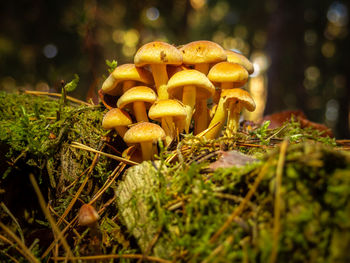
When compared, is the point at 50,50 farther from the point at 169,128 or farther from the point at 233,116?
the point at 233,116

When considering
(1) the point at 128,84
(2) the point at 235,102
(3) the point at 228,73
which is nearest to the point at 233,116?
(2) the point at 235,102

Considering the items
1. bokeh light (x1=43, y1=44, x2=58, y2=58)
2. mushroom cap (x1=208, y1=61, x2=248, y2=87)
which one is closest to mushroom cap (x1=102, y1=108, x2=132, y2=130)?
mushroom cap (x1=208, y1=61, x2=248, y2=87)

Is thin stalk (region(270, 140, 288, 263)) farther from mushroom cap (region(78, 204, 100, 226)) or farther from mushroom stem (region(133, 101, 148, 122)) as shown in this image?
mushroom stem (region(133, 101, 148, 122))

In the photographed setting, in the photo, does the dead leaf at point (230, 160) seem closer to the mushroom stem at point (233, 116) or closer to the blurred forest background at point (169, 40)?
the mushroom stem at point (233, 116)

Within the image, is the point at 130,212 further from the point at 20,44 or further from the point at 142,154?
the point at 20,44

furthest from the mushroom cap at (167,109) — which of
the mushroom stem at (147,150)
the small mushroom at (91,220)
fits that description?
the small mushroom at (91,220)

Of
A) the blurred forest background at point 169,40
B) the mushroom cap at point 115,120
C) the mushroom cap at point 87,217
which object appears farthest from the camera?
the blurred forest background at point 169,40
